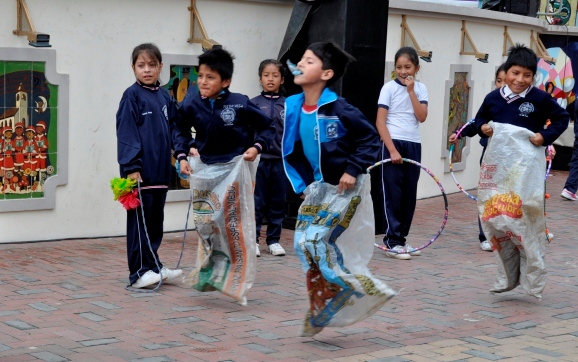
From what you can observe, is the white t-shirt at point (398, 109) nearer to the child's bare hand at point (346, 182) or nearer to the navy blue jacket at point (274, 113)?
the navy blue jacket at point (274, 113)

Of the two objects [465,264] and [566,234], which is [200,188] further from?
[566,234]

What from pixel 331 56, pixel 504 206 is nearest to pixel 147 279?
pixel 331 56

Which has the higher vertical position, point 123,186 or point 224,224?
point 123,186

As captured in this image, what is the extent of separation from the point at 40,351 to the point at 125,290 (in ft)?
6.07

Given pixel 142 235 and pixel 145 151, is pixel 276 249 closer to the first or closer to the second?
pixel 142 235

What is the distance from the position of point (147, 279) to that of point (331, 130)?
7.04 ft

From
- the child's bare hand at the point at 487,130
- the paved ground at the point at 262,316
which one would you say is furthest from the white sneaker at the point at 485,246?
the child's bare hand at the point at 487,130

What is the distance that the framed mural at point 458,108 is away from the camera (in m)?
14.5

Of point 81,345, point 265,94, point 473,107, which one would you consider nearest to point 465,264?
point 265,94

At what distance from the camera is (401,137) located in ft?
32.3

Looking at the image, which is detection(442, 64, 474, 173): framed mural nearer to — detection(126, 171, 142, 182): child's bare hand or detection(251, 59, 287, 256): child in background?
detection(251, 59, 287, 256): child in background

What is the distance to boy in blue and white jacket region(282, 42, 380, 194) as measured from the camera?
20.9 feet

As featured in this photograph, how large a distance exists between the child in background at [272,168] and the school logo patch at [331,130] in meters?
3.14

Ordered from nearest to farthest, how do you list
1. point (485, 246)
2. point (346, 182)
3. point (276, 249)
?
point (346, 182), point (276, 249), point (485, 246)
